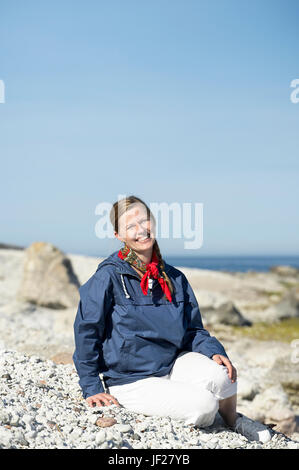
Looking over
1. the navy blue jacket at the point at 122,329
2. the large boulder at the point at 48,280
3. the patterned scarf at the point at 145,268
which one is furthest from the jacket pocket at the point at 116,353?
the large boulder at the point at 48,280

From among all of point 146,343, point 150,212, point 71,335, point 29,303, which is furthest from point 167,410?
point 29,303

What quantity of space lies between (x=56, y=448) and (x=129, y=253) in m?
1.73

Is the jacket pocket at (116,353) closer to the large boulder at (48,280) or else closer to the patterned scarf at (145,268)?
the patterned scarf at (145,268)

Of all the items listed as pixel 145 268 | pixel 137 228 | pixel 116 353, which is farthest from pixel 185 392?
pixel 137 228

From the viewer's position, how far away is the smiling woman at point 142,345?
4.63 m

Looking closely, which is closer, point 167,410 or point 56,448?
point 56,448

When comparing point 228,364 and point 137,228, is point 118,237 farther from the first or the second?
point 228,364

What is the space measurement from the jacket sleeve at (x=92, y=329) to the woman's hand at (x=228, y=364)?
1042 millimetres

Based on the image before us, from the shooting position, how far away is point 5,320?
39.8 feet

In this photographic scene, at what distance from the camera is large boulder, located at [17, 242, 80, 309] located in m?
15.9

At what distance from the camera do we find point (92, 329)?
464cm

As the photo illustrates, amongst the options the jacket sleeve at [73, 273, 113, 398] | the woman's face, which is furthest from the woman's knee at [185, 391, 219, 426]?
the woman's face
